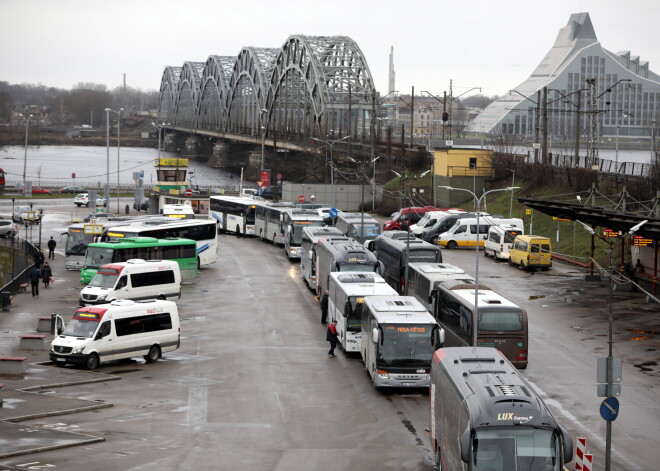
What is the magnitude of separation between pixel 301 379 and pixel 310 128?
147431 mm

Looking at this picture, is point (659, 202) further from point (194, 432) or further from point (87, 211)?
point (87, 211)

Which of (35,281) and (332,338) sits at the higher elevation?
(35,281)

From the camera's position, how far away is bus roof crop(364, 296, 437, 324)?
1166 inches

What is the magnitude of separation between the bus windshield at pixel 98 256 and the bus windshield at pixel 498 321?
24048 millimetres

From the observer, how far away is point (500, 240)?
6397 centimetres

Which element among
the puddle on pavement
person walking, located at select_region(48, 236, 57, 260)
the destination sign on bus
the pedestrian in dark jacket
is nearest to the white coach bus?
the puddle on pavement

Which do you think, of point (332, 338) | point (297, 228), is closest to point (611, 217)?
point (332, 338)

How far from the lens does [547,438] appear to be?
17.7 m

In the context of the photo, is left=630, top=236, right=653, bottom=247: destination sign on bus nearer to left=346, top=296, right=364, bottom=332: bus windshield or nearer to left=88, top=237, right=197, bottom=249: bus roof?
left=346, top=296, right=364, bottom=332: bus windshield

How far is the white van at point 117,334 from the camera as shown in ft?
106

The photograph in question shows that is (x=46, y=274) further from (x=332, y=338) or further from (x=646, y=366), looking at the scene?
(x=646, y=366)

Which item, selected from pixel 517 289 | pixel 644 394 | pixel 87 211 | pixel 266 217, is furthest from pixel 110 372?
pixel 87 211

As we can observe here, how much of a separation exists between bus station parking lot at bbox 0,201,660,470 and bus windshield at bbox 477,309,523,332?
5.76ft

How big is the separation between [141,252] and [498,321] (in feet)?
81.3
